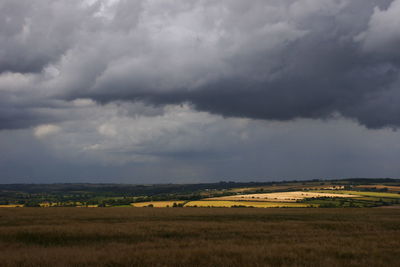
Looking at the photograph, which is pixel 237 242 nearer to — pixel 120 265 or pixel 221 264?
pixel 221 264

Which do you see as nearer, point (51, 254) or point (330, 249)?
point (51, 254)

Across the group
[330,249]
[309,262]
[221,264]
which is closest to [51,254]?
[221,264]

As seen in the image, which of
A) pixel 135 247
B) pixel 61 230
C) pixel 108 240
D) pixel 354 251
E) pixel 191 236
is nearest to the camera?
pixel 354 251

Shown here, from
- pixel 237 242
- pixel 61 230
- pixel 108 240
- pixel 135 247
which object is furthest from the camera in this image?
pixel 61 230

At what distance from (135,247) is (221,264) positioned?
761 cm

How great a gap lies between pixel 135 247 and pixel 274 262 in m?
9.26

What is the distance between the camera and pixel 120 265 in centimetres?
1789

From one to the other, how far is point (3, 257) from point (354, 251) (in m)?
19.1

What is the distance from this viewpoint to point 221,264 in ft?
58.9

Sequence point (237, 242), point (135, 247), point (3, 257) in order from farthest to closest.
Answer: point (237, 242)
point (135, 247)
point (3, 257)

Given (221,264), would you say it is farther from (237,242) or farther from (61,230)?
(61,230)

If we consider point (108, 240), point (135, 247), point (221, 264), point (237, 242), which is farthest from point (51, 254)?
point (237, 242)

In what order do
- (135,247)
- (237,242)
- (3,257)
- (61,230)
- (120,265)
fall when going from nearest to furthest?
(120,265), (3,257), (135,247), (237,242), (61,230)

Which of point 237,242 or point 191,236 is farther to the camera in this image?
point 191,236
